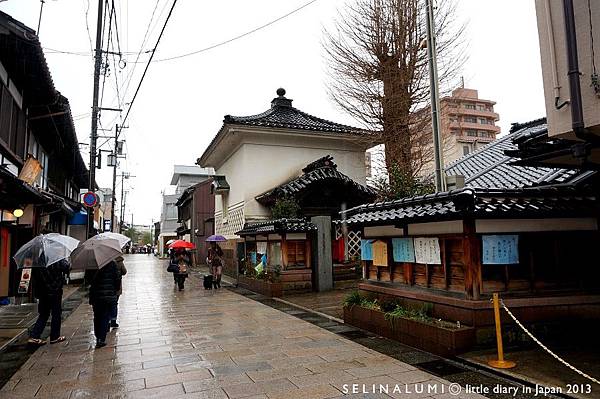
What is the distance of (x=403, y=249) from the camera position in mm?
9023

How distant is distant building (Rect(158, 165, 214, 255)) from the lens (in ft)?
197

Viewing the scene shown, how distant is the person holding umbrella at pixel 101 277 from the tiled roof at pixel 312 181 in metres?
11.2

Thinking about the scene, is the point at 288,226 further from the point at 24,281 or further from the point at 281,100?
the point at 281,100

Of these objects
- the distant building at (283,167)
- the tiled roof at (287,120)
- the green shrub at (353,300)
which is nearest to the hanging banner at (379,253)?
the green shrub at (353,300)

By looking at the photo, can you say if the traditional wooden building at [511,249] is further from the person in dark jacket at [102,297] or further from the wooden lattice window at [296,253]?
the wooden lattice window at [296,253]

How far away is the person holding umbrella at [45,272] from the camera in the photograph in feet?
26.4

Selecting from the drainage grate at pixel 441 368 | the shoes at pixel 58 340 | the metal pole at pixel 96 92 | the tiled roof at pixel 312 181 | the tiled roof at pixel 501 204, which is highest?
the metal pole at pixel 96 92

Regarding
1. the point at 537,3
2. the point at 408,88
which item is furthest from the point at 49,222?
the point at 537,3

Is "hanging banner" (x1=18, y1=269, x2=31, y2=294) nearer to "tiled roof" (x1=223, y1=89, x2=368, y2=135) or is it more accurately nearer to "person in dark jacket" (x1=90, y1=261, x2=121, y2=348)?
"person in dark jacket" (x1=90, y1=261, x2=121, y2=348)

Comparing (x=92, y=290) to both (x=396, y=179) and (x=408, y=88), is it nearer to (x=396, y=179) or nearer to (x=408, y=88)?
(x=396, y=179)

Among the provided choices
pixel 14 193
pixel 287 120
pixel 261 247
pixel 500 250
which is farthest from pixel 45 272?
pixel 287 120

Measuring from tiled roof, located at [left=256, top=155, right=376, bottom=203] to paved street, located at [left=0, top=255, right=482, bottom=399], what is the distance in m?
9.07

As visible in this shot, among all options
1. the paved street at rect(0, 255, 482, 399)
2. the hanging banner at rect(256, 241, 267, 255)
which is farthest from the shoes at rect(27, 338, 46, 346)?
the hanging banner at rect(256, 241, 267, 255)

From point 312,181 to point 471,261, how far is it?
41.0ft
